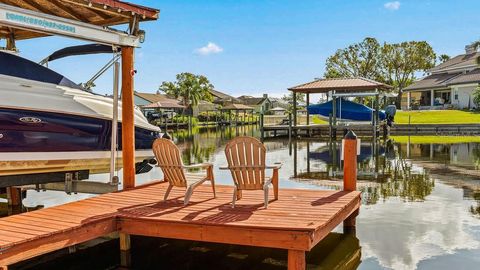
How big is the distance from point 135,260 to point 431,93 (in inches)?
2042

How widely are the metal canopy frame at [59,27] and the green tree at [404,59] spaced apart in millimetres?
57784

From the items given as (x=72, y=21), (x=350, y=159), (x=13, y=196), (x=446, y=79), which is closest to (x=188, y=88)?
(x=446, y=79)

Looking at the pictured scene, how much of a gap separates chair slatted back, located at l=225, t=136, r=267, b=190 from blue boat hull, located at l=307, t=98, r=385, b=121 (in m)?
25.8

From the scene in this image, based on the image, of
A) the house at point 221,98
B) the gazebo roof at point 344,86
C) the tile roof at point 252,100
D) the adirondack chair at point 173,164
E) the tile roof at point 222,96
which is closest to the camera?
A: the adirondack chair at point 173,164

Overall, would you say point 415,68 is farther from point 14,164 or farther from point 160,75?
point 14,164

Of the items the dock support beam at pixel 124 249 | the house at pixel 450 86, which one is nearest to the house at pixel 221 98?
the house at pixel 450 86

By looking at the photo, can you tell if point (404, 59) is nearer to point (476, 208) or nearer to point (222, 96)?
point (222, 96)

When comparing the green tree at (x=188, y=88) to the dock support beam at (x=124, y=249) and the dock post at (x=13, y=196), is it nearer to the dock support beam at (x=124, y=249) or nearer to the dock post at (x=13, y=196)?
the dock post at (x=13, y=196)

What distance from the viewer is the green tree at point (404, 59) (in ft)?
197

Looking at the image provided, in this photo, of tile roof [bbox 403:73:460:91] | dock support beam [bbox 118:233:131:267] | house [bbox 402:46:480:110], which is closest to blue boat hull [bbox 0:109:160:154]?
dock support beam [bbox 118:233:131:267]

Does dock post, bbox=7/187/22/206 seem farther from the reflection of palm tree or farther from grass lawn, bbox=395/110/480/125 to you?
grass lawn, bbox=395/110/480/125

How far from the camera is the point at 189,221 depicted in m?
5.59

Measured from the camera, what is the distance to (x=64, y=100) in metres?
7.66

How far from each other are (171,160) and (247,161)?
1.17 m
